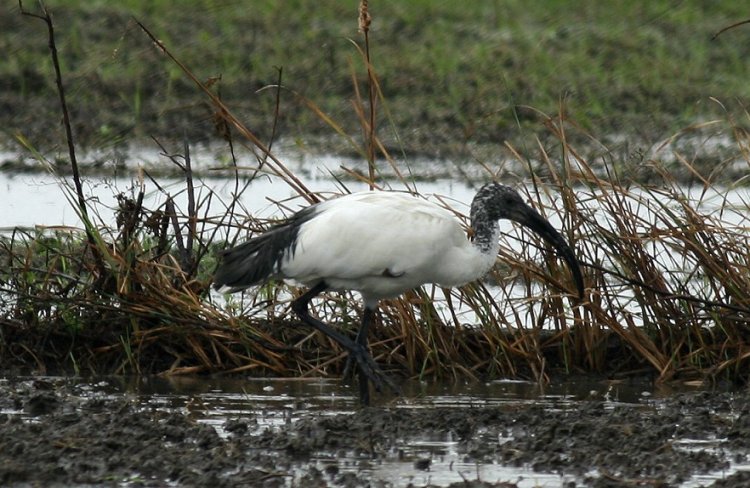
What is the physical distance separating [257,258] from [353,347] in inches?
21.5

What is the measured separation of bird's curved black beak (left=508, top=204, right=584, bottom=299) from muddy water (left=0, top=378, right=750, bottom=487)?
539 mm

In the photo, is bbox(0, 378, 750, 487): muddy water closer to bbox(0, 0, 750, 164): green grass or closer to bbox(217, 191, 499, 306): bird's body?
bbox(217, 191, 499, 306): bird's body

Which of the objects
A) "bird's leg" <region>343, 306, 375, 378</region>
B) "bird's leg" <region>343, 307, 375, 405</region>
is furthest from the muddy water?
"bird's leg" <region>343, 306, 375, 378</region>

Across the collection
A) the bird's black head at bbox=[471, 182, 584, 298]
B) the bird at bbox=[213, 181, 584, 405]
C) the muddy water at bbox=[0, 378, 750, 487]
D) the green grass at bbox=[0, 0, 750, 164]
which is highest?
the green grass at bbox=[0, 0, 750, 164]

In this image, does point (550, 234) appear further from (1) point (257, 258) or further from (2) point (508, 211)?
(1) point (257, 258)

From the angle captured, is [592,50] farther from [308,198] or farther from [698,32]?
[308,198]

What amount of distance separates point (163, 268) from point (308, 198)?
74 cm

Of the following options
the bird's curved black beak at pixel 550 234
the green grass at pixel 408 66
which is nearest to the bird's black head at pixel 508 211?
the bird's curved black beak at pixel 550 234

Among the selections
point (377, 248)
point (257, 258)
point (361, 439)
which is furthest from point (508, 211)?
point (361, 439)

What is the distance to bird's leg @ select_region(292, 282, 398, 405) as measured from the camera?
6594 mm

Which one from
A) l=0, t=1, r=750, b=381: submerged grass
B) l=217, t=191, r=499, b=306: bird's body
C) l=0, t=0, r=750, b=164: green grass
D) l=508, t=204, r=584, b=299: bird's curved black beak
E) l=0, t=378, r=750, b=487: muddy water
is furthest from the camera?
l=0, t=0, r=750, b=164: green grass

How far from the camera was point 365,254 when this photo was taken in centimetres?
659

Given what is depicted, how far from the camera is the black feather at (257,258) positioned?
659 cm

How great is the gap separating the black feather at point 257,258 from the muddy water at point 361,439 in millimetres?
483
